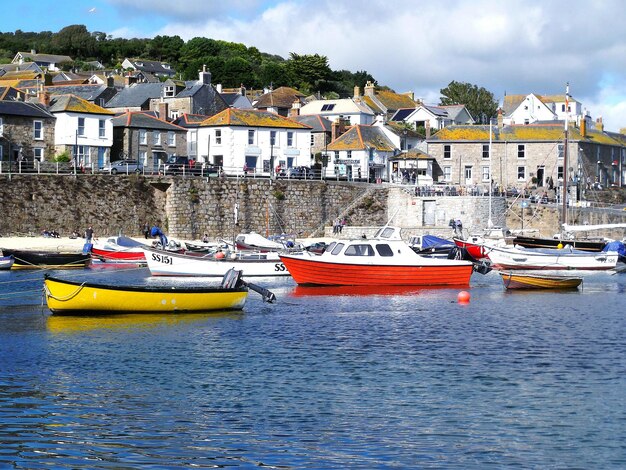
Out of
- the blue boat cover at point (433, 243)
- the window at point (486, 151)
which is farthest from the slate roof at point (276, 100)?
the blue boat cover at point (433, 243)

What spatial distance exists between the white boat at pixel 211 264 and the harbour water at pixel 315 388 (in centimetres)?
737

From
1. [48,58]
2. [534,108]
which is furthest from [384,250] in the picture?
[48,58]

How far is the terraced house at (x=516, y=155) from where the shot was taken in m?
85.9

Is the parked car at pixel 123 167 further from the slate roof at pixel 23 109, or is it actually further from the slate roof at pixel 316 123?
the slate roof at pixel 316 123

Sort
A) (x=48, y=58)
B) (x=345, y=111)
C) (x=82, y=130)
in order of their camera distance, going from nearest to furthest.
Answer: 1. (x=82, y=130)
2. (x=345, y=111)
3. (x=48, y=58)

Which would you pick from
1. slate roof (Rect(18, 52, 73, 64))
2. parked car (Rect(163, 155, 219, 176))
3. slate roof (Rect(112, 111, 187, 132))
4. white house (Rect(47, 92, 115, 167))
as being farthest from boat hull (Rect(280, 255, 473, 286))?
slate roof (Rect(18, 52, 73, 64))

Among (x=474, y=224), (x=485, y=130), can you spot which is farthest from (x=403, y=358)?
(x=485, y=130)

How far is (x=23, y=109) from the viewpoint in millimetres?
67562

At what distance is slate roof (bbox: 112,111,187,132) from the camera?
241 ft

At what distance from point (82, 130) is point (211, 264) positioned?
28306 millimetres

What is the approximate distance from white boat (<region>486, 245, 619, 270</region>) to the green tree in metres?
75.2

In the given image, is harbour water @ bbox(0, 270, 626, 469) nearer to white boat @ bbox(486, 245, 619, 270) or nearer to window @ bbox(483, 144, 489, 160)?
white boat @ bbox(486, 245, 619, 270)

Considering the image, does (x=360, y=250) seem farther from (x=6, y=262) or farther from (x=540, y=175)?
(x=540, y=175)

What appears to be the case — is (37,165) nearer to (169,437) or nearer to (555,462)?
(169,437)
